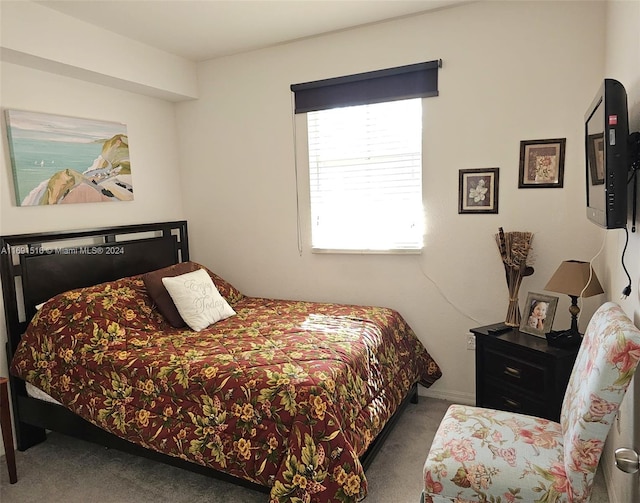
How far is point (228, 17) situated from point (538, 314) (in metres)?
2.63

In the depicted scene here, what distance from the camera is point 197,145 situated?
3.77 m

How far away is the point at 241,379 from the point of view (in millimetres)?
1996

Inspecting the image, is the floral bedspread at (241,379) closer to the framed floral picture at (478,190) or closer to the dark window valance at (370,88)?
the framed floral picture at (478,190)

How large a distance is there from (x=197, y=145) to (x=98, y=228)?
3.76ft

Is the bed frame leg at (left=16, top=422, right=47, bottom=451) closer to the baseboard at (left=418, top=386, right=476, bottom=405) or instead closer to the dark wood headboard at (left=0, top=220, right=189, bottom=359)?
the dark wood headboard at (left=0, top=220, right=189, bottom=359)

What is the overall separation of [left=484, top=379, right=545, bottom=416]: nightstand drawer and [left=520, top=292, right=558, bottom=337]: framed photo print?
1.15 feet

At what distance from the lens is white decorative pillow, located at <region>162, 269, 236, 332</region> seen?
111 inches

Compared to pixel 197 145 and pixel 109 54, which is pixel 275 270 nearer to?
pixel 197 145

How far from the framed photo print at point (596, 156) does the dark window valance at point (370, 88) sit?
1194 millimetres

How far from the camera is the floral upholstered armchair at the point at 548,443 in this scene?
1301 mm

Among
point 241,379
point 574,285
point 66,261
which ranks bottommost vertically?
point 241,379

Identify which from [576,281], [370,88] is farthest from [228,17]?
[576,281]

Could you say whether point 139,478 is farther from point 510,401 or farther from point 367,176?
point 367,176

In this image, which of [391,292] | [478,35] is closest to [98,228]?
[391,292]
